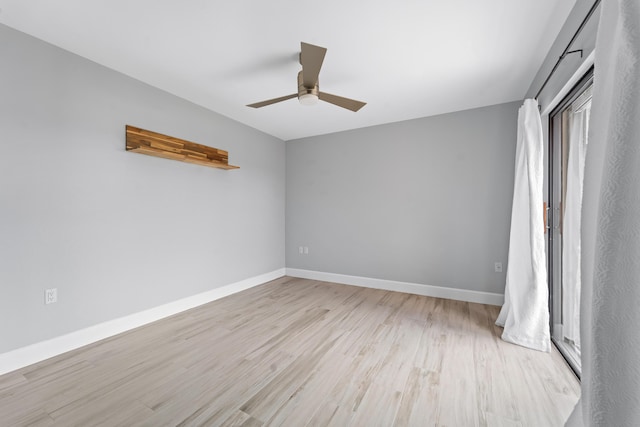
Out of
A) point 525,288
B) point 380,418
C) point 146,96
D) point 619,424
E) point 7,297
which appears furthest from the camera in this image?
point 146,96

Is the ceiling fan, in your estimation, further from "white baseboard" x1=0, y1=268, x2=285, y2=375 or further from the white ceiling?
"white baseboard" x1=0, y1=268, x2=285, y2=375

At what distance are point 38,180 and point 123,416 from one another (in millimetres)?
1810

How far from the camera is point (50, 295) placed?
6.93 feet

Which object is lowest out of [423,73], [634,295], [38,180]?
[634,295]

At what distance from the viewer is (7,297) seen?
1.91 meters

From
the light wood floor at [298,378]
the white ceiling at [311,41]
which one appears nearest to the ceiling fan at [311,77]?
the white ceiling at [311,41]

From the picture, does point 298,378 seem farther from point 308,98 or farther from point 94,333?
point 308,98

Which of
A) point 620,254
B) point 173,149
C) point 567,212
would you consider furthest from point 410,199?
point 620,254

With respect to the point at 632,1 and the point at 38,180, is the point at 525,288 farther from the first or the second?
the point at 38,180

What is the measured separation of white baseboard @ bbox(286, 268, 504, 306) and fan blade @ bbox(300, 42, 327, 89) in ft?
9.43

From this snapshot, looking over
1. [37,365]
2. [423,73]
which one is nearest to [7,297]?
[37,365]

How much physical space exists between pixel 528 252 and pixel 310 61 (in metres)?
2.43

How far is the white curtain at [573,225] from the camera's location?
1.94m

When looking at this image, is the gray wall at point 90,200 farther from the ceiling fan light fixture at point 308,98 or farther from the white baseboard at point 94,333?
the ceiling fan light fixture at point 308,98
